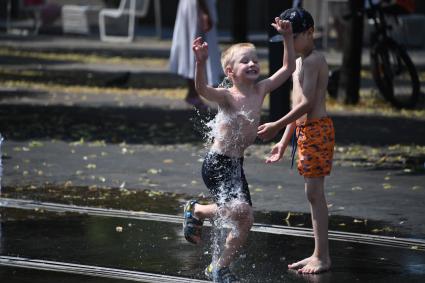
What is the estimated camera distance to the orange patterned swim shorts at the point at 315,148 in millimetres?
7098

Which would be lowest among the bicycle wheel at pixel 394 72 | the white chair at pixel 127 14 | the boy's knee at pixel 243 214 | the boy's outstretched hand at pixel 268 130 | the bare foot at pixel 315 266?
the white chair at pixel 127 14

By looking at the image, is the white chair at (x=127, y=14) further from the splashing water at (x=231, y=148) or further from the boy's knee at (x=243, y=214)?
the boy's knee at (x=243, y=214)

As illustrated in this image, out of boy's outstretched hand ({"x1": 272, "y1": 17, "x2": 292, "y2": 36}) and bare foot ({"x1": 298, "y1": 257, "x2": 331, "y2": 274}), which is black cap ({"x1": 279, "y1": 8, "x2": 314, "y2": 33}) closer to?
boy's outstretched hand ({"x1": 272, "y1": 17, "x2": 292, "y2": 36})

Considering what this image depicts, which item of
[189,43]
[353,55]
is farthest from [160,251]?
[353,55]

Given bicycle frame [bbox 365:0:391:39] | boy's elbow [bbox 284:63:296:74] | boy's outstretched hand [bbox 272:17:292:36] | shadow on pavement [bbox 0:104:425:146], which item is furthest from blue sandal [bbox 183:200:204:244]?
bicycle frame [bbox 365:0:391:39]

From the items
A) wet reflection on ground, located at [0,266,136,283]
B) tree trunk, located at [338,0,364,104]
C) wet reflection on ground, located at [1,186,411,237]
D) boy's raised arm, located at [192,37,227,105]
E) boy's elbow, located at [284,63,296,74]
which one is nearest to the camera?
boy's raised arm, located at [192,37,227,105]

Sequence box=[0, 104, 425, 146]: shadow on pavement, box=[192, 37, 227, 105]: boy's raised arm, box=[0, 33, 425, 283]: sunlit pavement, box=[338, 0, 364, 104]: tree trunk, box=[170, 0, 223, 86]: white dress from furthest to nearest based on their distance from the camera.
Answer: box=[338, 0, 364, 104]: tree trunk, box=[170, 0, 223, 86]: white dress, box=[0, 104, 425, 146]: shadow on pavement, box=[0, 33, 425, 283]: sunlit pavement, box=[192, 37, 227, 105]: boy's raised arm

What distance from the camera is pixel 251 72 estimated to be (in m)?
6.88

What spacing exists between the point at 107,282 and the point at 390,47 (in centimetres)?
937

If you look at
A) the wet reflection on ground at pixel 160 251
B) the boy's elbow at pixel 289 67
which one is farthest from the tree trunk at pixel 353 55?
the boy's elbow at pixel 289 67

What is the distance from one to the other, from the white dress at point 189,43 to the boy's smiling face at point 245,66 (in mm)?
8461

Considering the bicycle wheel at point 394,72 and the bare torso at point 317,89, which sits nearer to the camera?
the bare torso at point 317,89

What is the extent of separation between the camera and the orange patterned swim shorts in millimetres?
7098

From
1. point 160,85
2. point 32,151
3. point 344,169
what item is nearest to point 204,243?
point 344,169
